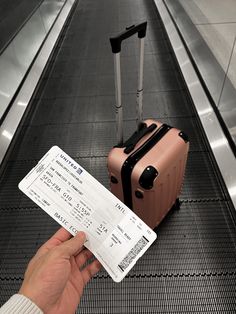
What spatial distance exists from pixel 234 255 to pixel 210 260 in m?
0.18

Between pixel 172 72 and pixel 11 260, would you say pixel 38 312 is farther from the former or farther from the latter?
pixel 172 72

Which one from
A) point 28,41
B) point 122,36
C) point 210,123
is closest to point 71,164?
point 122,36

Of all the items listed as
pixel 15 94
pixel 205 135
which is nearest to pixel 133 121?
pixel 205 135

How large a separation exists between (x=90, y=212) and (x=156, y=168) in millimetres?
508

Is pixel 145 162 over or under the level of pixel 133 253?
over

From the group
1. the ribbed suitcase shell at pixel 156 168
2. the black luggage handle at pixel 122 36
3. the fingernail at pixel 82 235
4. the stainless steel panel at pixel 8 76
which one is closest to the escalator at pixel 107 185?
the stainless steel panel at pixel 8 76

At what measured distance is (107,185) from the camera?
258 centimetres

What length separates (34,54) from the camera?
14.5ft

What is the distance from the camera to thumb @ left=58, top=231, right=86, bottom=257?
48.7 inches

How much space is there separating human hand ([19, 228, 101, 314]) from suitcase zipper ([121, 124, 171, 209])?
503 mm

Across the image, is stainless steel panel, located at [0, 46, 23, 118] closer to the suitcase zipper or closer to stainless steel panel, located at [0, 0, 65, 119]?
stainless steel panel, located at [0, 0, 65, 119]

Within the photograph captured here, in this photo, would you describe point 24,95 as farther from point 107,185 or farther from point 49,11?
point 49,11

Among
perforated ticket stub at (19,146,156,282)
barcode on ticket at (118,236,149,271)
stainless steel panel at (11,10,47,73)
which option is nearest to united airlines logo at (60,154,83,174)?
perforated ticket stub at (19,146,156,282)

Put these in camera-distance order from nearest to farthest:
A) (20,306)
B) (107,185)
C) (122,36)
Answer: (20,306) < (122,36) < (107,185)
